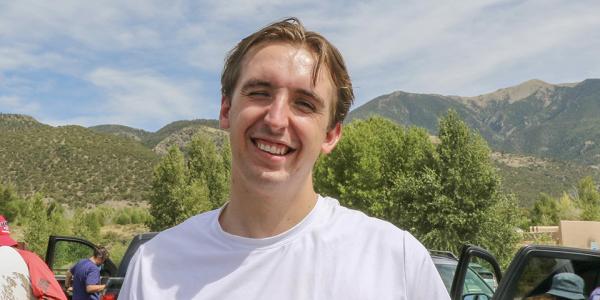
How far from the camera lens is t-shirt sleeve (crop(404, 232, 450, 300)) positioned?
66.7 inches

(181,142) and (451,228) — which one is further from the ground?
(181,142)

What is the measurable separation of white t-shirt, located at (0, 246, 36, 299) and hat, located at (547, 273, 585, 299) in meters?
3.40

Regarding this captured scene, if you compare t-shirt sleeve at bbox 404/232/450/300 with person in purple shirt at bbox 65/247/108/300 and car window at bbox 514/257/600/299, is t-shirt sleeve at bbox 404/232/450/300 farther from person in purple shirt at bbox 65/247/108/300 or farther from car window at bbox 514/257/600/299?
person in purple shirt at bbox 65/247/108/300

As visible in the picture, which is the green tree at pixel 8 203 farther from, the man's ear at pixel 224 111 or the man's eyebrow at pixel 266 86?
the man's eyebrow at pixel 266 86

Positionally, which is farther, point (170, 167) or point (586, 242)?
point (170, 167)

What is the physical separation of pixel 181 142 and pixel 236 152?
6823 inches

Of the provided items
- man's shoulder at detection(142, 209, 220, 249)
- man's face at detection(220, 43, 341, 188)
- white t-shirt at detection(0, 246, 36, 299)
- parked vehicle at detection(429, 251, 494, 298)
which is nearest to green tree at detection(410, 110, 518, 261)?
parked vehicle at detection(429, 251, 494, 298)

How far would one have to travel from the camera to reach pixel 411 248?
1.73m

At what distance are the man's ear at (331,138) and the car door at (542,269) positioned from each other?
282cm

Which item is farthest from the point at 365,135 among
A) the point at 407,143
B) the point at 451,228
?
the point at 451,228

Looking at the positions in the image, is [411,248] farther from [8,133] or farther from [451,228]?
[8,133]

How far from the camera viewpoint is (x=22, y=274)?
3863 mm

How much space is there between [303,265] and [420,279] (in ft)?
1.05

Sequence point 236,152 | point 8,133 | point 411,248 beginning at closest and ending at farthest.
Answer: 1. point 411,248
2. point 236,152
3. point 8,133
